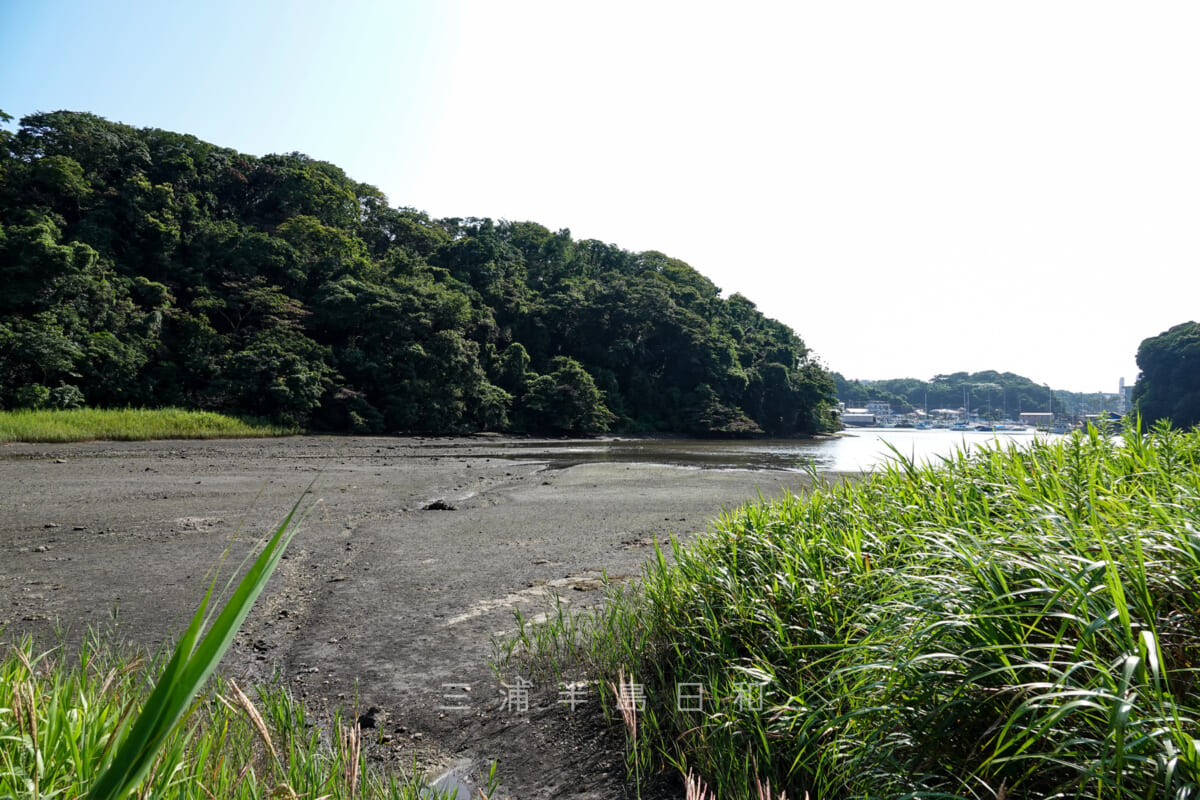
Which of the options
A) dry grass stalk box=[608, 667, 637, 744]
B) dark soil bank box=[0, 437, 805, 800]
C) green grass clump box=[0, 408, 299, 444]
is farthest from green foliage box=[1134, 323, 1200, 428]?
green grass clump box=[0, 408, 299, 444]

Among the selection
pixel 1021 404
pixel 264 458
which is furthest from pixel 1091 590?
pixel 1021 404

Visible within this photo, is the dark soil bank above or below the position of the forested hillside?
below

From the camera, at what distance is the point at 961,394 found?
83000 millimetres

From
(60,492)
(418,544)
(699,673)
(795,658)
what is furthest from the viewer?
(60,492)

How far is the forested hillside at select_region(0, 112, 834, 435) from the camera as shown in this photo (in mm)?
25078

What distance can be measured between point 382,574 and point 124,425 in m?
20.6

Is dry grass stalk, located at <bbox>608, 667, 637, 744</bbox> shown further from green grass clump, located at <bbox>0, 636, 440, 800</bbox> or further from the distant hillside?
the distant hillside

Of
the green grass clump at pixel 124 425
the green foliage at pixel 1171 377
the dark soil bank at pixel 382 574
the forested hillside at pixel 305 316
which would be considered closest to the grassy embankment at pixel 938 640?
the dark soil bank at pixel 382 574

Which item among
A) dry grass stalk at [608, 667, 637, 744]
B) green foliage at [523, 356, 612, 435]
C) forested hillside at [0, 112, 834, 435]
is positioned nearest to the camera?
dry grass stalk at [608, 667, 637, 744]

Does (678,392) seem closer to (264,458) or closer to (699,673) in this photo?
(264,458)

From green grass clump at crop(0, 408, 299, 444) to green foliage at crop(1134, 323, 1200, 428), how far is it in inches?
1128

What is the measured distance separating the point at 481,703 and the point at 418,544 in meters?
4.29

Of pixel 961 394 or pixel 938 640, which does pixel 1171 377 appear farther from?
pixel 961 394

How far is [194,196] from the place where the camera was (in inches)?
1382
